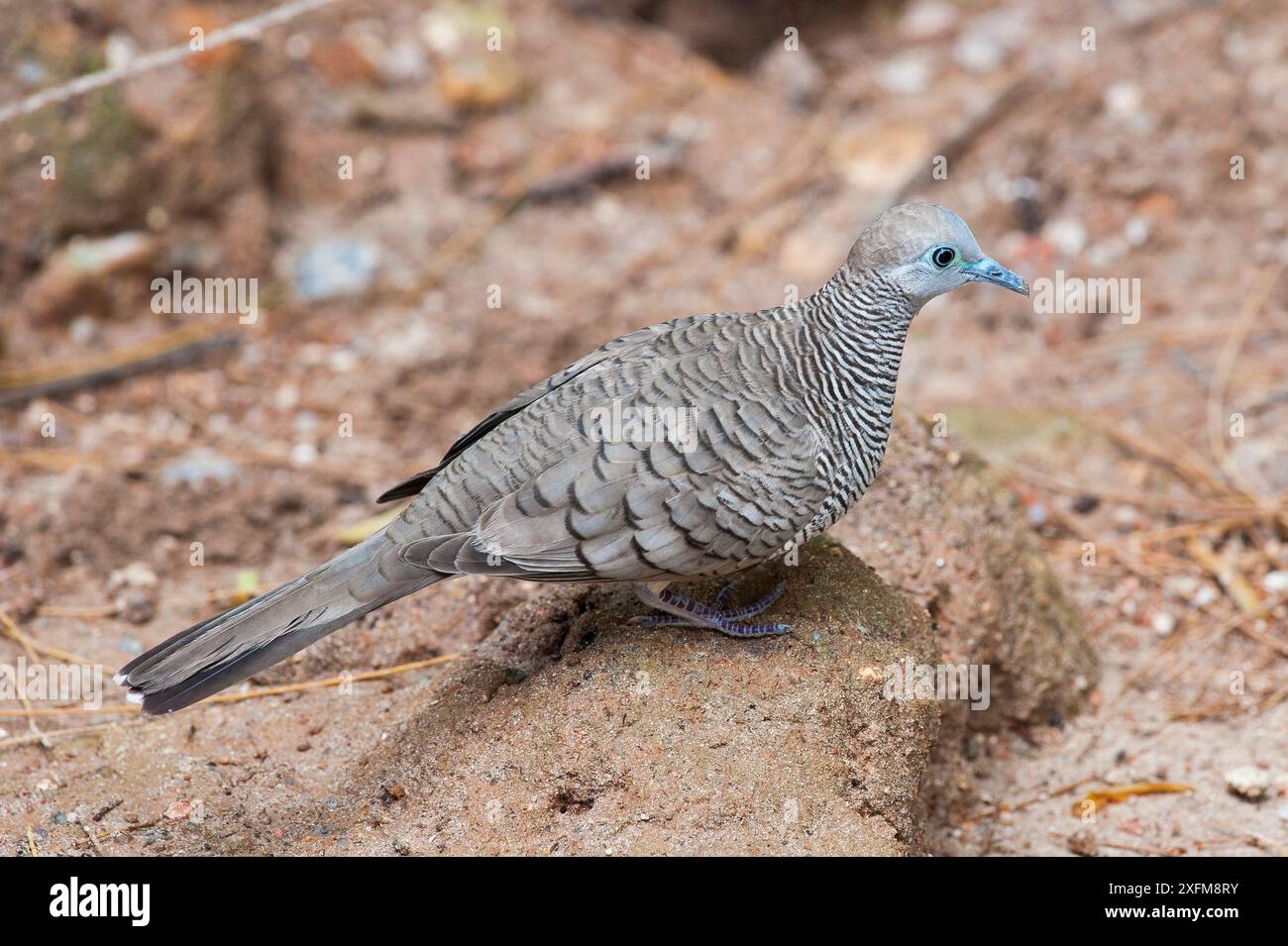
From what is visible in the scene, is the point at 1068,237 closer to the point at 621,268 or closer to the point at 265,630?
the point at 621,268

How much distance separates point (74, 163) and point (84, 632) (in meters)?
3.15

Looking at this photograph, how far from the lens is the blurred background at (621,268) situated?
5.24m

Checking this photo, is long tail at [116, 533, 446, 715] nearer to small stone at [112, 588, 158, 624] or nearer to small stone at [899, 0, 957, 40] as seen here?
small stone at [112, 588, 158, 624]

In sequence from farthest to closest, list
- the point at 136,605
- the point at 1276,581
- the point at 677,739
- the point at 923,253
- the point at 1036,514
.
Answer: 1. the point at 1036,514
2. the point at 1276,581
3. the point at 136,605
4. the point at 923,253
5. the point at 677,739

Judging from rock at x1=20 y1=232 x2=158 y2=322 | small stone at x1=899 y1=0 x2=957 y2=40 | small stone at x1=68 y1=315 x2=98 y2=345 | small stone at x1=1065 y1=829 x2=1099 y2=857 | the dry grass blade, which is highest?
small stone at x1=899 y1=0 x2=957 y2=40

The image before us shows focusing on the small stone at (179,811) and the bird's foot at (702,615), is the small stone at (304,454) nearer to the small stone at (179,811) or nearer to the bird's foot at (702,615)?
the small stone at (179,811)

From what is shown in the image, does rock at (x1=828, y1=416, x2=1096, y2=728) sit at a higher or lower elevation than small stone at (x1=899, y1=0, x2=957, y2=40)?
lower

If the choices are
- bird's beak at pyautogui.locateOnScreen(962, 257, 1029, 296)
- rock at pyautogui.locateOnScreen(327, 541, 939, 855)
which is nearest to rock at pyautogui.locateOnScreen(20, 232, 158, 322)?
rock at pyautogui.locateOnScreen(327, 541, 939, 855)

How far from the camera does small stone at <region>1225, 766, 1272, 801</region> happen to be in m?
4.37

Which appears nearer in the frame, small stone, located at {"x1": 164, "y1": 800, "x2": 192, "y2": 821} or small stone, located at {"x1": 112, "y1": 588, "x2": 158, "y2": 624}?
small stone, located at {"x1": 164, "y1": 800, "x2": 192, "y2": 821}

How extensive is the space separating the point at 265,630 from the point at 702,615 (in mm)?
1280

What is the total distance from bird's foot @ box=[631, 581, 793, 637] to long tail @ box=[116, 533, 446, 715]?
26.6 inches

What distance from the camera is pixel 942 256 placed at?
12.7ft

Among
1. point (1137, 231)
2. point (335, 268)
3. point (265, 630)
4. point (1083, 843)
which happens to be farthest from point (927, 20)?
point (265, 630)
